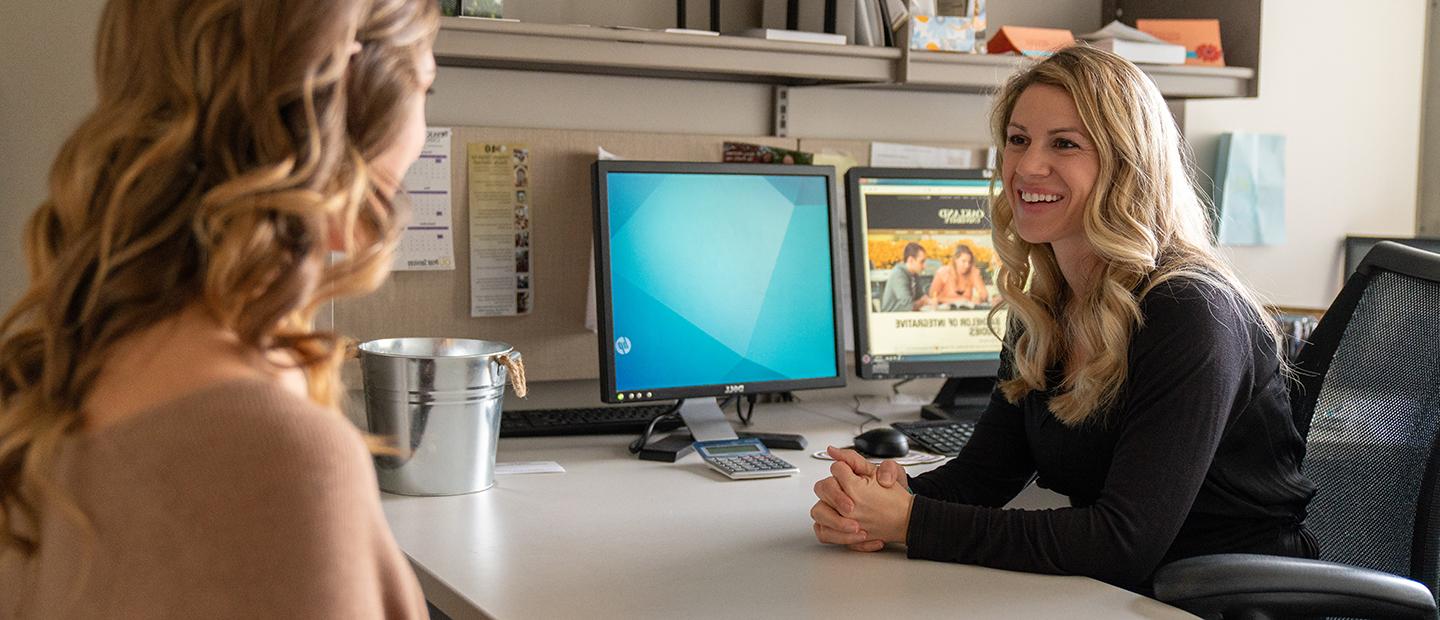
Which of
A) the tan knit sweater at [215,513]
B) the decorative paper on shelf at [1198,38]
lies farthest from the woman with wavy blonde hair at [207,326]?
the decorative paper on shelf at [1198,38]

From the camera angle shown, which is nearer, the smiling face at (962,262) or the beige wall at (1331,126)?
the smiling face at (962,262)

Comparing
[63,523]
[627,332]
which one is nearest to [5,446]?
[63,523]

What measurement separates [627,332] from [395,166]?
3.77 ft

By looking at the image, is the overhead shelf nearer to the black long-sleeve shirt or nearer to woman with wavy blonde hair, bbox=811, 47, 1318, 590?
woman with wavy blonde hair, bbox=811, 47, 1318, 590

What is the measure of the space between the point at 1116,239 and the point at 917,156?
0.97 meters

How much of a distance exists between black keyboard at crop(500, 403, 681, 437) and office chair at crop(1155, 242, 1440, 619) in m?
0.95

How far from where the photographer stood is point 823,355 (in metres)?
2.20

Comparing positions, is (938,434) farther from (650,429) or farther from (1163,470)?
(1163,470)

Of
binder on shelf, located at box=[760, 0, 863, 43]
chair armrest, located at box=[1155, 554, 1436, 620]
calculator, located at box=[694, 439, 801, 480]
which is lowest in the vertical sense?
chair armrest, located at box=[1155, 554, 1436, 620]

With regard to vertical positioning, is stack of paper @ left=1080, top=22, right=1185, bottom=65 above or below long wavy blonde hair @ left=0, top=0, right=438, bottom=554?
above

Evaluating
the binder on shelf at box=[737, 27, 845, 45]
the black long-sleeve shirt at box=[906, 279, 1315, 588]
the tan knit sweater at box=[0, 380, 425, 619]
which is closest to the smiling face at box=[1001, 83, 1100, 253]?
the black long-sleeve shirt at box=[906, 279, 1315, 588]

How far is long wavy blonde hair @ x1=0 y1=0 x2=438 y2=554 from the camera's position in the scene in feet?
2.50

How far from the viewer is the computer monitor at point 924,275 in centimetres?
231

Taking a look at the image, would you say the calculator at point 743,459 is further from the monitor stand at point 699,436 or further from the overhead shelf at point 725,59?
the overhead shelf at point 725,59
